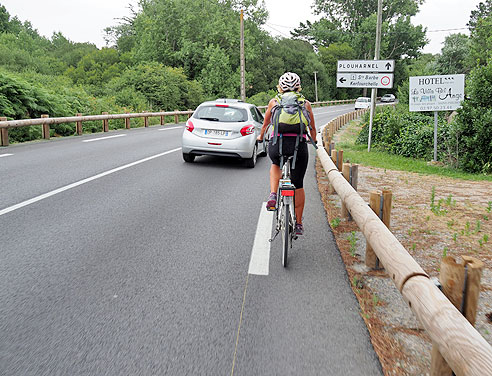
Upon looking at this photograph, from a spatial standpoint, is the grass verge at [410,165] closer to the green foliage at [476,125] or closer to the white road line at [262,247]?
the green foliage at [476,125]

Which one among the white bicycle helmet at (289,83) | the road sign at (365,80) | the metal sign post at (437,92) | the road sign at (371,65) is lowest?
the white bicycle helmet at (289,83)

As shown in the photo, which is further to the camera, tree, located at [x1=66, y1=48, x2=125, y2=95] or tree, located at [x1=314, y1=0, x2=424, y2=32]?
tree, located at [x1=314, y1=0, x2=424, y2=32]

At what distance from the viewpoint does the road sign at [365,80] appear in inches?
600

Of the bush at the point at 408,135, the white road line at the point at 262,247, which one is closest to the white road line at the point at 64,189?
the white road line at the point at 262,247

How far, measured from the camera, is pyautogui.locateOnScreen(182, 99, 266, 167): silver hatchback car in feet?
35.2

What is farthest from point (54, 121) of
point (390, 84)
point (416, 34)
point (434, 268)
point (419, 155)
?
point (416, 34)

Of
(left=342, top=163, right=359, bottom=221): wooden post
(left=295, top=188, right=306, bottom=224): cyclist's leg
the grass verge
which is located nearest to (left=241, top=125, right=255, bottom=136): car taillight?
the grass verge

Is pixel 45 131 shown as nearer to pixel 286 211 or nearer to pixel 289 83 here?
pixel 289 83

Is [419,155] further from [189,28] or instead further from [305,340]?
[189,28]

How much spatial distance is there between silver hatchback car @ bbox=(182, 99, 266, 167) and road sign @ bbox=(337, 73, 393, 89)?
19.3 feet

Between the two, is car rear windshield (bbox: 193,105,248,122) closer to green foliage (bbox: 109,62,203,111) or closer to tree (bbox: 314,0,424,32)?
green foliage (bbox: 109,62,203,111)

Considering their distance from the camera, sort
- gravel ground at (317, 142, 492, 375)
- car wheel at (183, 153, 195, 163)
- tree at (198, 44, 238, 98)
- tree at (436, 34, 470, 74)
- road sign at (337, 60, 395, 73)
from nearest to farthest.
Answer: gravel ground at (317, 142, 492, 375)
car wheel at (183, 153, 195, 163)
road sign at (337, 60, 395, 73)
tree at (436, 34, 470, 74)
tree at (198, 44, 238, 98)

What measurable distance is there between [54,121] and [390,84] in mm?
11834

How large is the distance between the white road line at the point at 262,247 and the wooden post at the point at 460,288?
208 cm
